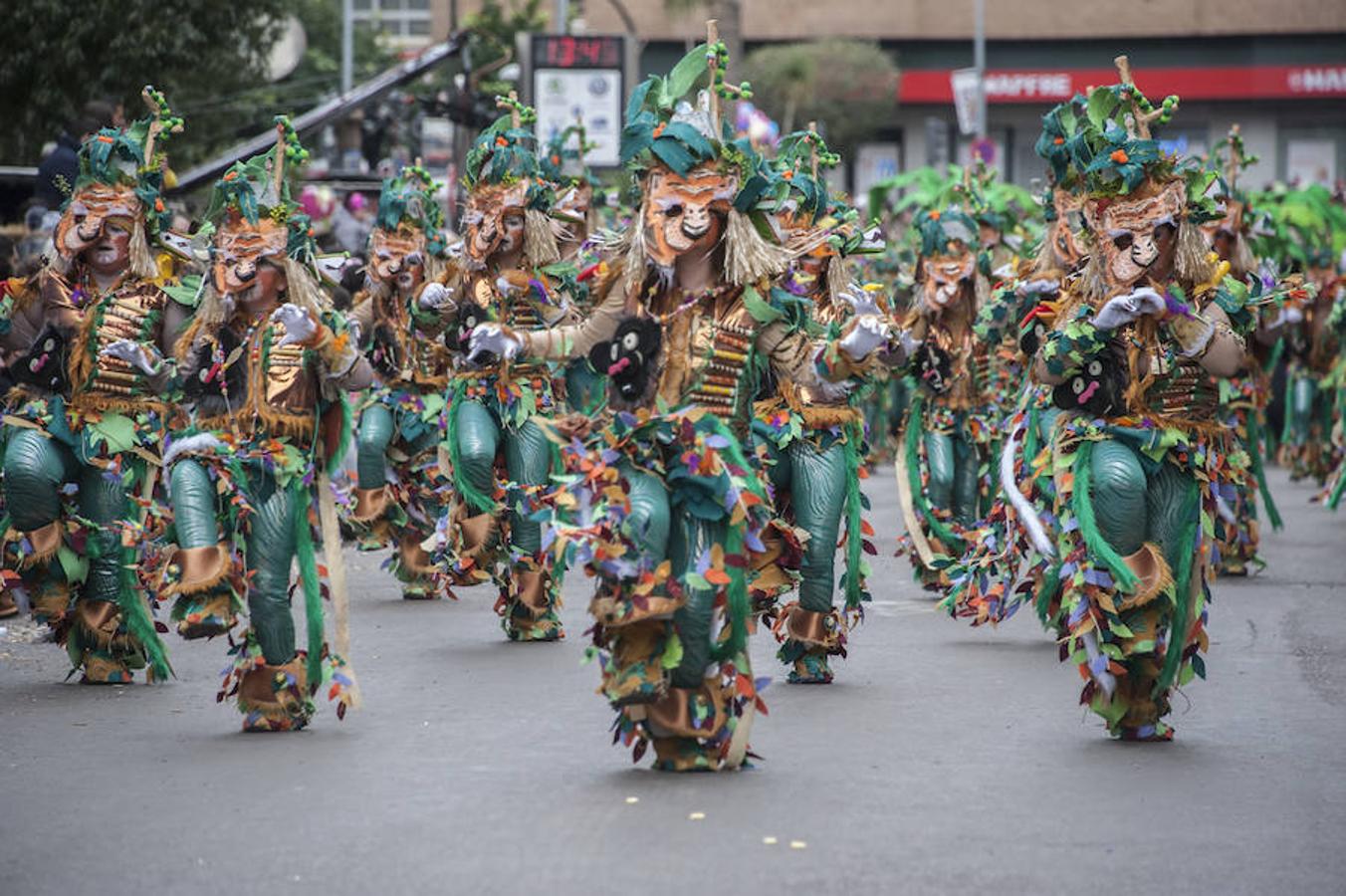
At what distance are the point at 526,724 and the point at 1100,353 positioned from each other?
2.52 metres

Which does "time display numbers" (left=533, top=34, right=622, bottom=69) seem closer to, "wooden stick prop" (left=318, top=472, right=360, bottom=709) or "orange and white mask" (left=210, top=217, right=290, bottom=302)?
"orange and white mask" (left=210, top=217, right=290, bottom=302)

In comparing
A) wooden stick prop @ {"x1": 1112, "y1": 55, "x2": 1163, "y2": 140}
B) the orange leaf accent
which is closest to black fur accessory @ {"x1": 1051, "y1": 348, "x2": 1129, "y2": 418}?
wooden stick prop @ {"x1": 1112, "y1": 55, "x2": 1163, "y2": 140}

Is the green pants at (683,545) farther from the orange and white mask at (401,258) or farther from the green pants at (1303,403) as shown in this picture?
the green pants at (1303,403)

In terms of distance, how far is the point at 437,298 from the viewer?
1206 centimetres

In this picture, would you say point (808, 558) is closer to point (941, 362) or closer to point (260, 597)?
point (260, 597)

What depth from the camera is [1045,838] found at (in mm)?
6656

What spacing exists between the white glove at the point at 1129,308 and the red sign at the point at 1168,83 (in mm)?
49894

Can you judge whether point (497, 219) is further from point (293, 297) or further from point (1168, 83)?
point (1168, 83)

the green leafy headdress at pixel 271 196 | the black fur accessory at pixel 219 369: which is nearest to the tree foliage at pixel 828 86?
the green leafy headdress at pixel 271 196

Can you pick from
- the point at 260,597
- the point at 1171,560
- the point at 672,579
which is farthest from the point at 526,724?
the point at 1171,560

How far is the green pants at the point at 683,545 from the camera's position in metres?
7.16

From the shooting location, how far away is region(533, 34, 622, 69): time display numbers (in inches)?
1092

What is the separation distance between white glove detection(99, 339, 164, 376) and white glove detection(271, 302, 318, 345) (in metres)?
1.00

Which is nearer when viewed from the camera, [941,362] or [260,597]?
[260,597]
